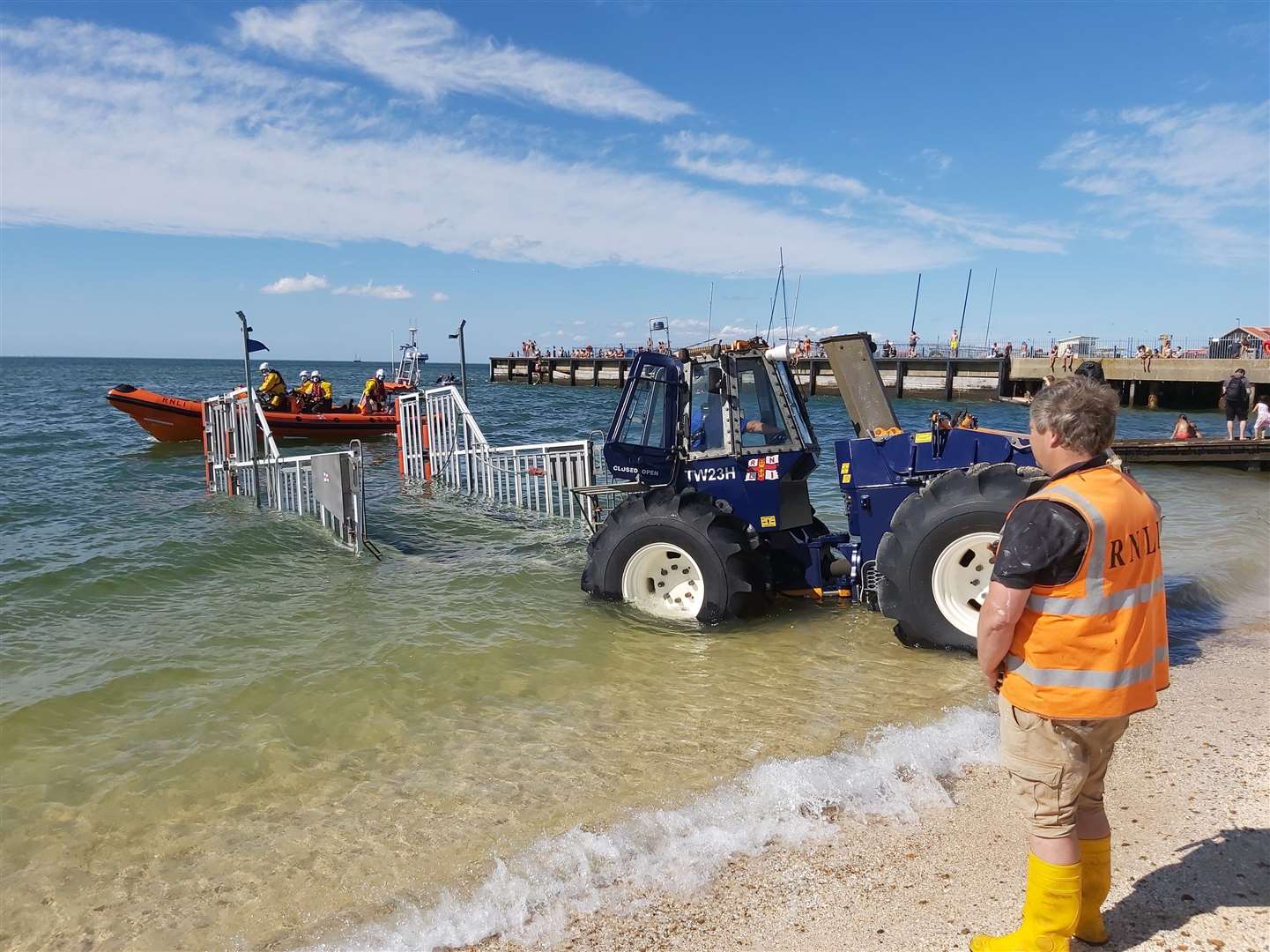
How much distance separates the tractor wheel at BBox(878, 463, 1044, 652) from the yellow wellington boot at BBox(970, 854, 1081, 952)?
3416 millimetres

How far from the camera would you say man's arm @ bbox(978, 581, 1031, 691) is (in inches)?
91.6

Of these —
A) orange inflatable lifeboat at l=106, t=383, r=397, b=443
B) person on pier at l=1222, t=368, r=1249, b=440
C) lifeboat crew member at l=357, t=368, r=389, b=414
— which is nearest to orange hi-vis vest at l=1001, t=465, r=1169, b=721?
orange inflatable lifeboat at l=106, t=383, r=397, b=443

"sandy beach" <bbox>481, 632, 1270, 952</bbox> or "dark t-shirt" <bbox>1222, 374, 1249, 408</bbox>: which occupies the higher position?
"dark t-shirt" <bbox>1222, 374, 1249, 408</bbox>

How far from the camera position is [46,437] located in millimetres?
23281

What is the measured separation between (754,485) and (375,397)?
20.9 m

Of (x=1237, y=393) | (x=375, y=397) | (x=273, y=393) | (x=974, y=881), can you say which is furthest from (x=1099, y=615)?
(x=375, y=397)

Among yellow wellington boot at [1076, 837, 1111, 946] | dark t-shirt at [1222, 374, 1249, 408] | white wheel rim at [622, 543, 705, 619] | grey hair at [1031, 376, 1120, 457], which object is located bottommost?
white wheel rim at [622, 543, 705, 619]

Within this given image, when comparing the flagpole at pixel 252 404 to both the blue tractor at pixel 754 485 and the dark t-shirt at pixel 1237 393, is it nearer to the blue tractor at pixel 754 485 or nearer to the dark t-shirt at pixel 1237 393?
the blue tractor at pixel 754 485

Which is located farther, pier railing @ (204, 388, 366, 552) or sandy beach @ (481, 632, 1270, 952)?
pier railing @ (204, 388, 366, 552)

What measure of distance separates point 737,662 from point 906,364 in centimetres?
4364

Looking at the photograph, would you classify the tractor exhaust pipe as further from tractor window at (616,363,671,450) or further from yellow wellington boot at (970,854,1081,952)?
yellow wellington boot at (970,854,1081,952)

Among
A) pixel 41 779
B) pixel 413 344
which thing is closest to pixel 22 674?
pixel 41 779

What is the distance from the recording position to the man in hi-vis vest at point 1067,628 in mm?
2287

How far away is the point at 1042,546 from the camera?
89.6 inches
